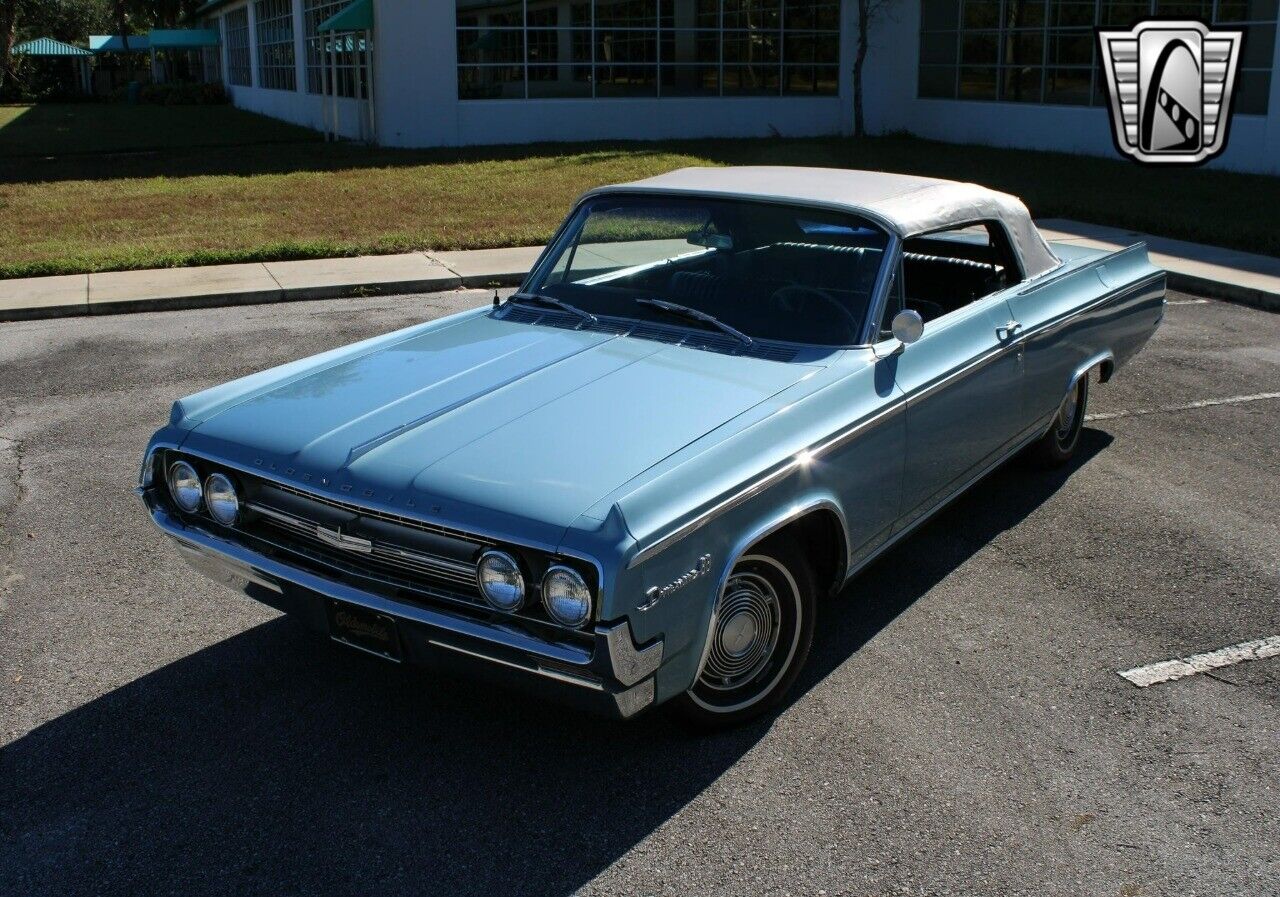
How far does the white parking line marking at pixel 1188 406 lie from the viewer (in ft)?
24.4

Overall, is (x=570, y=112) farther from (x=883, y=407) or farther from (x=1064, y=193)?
(x=883, y=407)

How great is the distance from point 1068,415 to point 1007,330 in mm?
1349

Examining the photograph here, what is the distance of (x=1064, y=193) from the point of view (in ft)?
56.1

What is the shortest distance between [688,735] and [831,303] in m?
1.69

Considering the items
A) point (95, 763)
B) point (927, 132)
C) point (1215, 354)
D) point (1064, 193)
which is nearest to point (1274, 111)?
point (1064, 193)

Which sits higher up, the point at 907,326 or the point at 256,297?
the point at 907,326

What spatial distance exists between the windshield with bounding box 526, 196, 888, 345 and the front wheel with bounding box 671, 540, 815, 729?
38.6 inches

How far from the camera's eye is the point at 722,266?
192 inches

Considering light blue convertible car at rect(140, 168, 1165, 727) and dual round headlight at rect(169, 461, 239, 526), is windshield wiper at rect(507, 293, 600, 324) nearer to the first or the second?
light blue convertible car at rect(140, 168, 1165, 727)

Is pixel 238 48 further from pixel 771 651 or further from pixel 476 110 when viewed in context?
pixel 771 651

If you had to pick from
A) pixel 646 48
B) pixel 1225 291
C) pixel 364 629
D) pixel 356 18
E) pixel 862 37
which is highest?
pixel 356 18

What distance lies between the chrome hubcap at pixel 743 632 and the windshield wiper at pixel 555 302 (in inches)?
57.0

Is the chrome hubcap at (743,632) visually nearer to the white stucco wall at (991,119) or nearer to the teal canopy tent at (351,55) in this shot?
the white stucco wall at (991,119)

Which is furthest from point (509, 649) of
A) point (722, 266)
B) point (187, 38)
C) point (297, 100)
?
point (187, 38)
